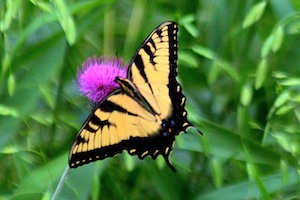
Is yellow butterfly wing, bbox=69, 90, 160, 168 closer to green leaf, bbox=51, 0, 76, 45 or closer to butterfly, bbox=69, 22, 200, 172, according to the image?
butterfly, bbox=69, 22, 200, 172

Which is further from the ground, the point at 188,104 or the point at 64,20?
the point at 64,20

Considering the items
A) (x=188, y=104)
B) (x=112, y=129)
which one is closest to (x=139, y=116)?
(x=112, y=129)

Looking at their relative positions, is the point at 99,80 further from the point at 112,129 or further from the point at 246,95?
the point at 246,95

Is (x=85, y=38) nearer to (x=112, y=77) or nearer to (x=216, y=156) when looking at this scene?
(x=216, y=156)

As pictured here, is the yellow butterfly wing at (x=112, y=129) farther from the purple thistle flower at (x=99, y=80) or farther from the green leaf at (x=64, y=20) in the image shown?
the green leaf at (x=64, y=20)

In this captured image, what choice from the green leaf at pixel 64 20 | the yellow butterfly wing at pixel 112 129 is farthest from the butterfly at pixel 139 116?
the green leaf at pixel 64 20
